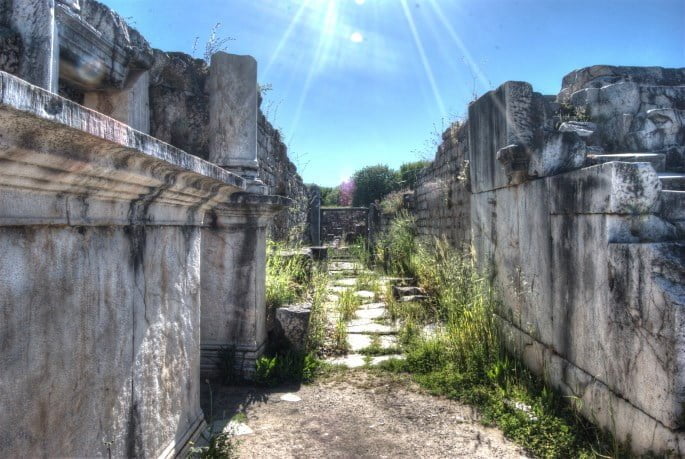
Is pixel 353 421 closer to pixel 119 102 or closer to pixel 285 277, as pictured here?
pixel 285 277

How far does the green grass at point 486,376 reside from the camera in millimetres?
2582

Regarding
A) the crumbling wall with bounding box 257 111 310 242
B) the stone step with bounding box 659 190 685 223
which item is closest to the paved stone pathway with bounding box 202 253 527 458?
the stone step with bounding box 659 190 685 223

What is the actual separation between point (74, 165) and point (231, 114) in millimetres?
3043

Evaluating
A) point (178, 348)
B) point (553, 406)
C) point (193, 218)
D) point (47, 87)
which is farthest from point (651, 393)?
point (47, 87)

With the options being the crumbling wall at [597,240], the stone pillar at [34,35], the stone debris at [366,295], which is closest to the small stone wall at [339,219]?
the stone debris at [366,295]

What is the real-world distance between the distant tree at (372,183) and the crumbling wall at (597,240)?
20533mm

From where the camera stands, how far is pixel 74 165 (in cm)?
115

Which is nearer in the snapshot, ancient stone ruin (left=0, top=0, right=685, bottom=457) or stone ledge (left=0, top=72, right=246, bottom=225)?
stone ledge (left=0, top=72, right=246, bottom=225)

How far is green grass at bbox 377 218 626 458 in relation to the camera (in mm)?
2582

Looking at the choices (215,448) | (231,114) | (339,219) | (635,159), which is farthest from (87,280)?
(339,219)

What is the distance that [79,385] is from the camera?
1.31 m

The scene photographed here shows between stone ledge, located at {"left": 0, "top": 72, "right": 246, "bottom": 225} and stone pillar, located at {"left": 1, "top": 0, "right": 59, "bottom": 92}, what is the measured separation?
31cm

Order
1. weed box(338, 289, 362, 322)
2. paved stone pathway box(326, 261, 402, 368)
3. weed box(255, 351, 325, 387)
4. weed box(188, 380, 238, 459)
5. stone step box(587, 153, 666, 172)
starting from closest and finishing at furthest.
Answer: weed box(188, 380, 238, 459), stone step box(587, 153, 666, 172), weed box(255, 351, 325, 387), paved stone pathway box(326, 261, 402, 368), weed box(338, 289, 362, 322)

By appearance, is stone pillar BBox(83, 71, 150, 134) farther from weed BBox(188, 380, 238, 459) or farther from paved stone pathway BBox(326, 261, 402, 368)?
paved stone pathway BBox(326, 261, 402, 368)
